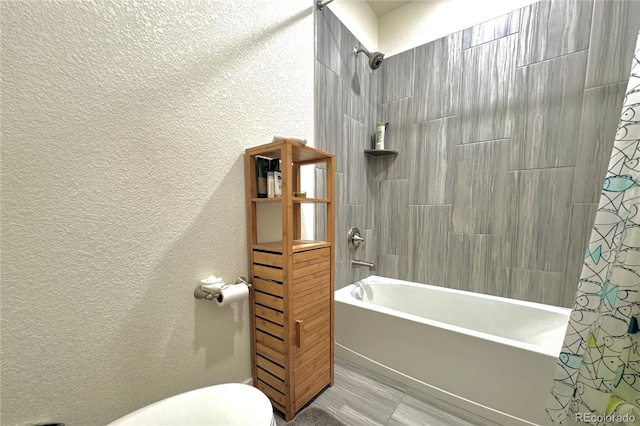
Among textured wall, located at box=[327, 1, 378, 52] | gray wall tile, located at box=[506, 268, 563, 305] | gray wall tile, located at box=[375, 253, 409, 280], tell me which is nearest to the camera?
gray wall tile, located at box=[506, 268, 563, 305]

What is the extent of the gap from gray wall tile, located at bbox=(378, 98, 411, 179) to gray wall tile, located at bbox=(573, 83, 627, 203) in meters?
1.01

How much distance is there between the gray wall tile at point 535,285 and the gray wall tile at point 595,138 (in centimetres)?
51

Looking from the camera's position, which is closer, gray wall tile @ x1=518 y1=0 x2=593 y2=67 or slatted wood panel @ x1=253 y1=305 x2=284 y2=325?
slatted wood panel @ x1=253 y1=305 x2=284 y2=325

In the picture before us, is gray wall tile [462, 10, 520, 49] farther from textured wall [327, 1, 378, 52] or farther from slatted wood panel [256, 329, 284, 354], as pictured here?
slatted wood panel [256, 329, 284, 354]

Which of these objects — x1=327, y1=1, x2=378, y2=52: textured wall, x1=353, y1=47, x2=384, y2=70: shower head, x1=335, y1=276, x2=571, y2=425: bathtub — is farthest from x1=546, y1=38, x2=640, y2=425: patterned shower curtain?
x1=327, y1=1, x2=378, y2=52: textured wall

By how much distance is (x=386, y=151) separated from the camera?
6.26 ft

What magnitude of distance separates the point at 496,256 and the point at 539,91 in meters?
1.12

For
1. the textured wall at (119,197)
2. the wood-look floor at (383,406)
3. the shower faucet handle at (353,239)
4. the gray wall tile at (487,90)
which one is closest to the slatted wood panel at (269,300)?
the textured wall at (119,197)

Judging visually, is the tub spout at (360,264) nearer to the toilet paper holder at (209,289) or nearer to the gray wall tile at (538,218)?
the gray wall tile at (538,218)

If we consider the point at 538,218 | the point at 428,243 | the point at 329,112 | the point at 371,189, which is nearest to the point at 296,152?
the point at 329,112

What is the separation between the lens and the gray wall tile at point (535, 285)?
139 centimetres

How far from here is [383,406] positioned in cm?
115

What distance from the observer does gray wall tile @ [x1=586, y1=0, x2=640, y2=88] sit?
1146 millimetres

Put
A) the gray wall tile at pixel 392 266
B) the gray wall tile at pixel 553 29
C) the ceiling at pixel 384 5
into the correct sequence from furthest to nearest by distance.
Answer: the gray wall tile at pixel 392 266 → the ceiling at pixel 384 5 → the gray wall tile at pixel 553 29
